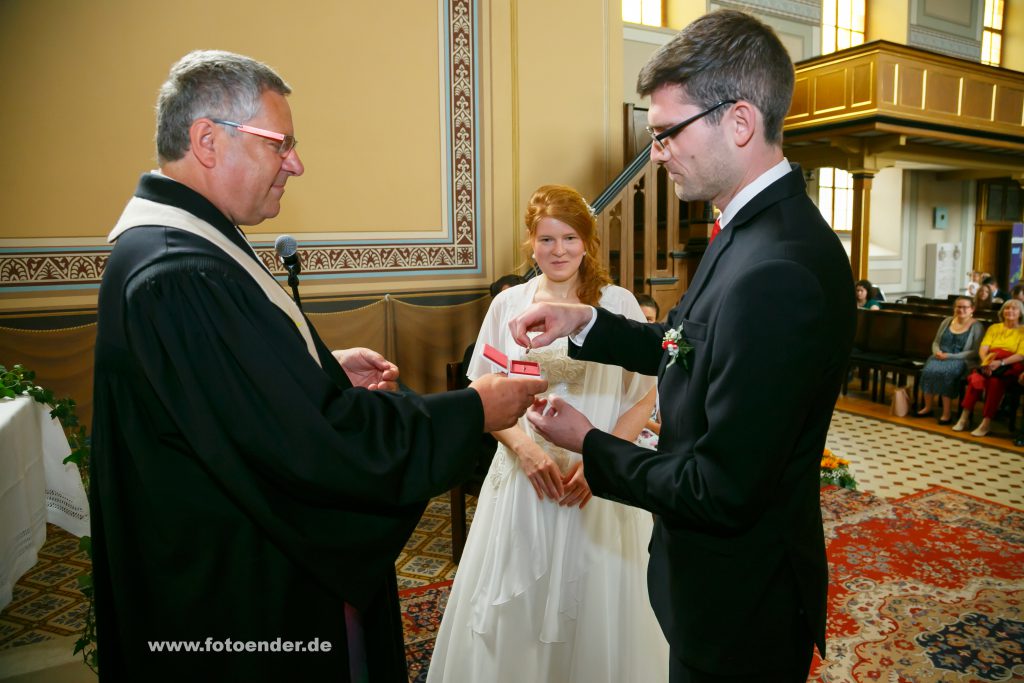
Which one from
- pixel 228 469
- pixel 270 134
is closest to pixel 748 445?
pixel 228 469

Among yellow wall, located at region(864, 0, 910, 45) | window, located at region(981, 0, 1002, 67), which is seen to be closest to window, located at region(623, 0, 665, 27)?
yellow wall, located at region(864, 0, 910, 45)

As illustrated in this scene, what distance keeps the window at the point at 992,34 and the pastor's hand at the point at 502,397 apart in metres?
18.7

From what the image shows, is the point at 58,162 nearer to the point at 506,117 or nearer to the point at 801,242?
the point at 506,117

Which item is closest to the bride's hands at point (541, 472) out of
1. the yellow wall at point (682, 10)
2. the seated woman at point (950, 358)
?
the seated woman at point (950, 358)

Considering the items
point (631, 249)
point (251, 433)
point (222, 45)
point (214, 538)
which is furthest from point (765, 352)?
point (222, 45)

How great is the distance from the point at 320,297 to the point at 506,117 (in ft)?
7.46

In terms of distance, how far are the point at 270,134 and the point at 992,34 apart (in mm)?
19669

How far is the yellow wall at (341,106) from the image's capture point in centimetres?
466

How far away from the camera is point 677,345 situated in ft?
4.56

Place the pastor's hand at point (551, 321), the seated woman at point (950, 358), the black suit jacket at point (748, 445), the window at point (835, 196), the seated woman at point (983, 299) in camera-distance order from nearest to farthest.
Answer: the black suit jacket at point (748, 445) < the pastor's hand at point (551, 321) < the seated woman at point (950, 358) < the seated woman at point (983, 299) < the window at point (835, 196)

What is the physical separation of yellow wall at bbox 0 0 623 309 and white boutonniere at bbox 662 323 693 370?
4.35 meters

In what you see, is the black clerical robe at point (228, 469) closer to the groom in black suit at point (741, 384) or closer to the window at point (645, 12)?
the groom in black suit at point (741, 384)

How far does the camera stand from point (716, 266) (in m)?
1.39

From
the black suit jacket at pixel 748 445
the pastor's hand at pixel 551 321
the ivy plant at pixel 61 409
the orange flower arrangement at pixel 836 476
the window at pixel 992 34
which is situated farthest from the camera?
the window at pixel 992 34
